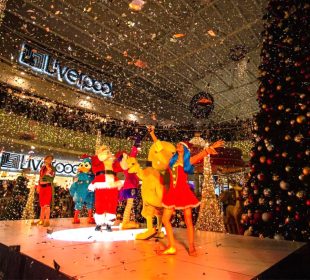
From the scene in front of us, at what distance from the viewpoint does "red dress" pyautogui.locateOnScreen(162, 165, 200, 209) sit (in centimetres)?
285

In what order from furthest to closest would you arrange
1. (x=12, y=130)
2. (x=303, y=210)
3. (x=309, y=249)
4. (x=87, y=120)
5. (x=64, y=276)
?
1. (x=12, y=130)
2. (x=87, y=120)
3. (x=303, y=210)
4. (x=309, y=249)
5. (x=64, y=276)

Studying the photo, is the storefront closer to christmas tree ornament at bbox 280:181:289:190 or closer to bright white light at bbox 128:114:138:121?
bright white light at bbox 128:114:138:121

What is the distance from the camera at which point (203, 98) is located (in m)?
7.78

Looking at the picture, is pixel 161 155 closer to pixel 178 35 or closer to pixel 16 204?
pixel 178 35

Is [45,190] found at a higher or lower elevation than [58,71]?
lower

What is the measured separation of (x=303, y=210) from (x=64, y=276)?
2.85 meters

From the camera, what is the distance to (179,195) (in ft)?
9.49

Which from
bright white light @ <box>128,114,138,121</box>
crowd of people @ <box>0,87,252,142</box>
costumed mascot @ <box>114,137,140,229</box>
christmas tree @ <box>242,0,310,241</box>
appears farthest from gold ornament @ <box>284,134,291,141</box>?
bright white light @ <box>128,114,138,121</box>

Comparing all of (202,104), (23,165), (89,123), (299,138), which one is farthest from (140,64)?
(23,165)

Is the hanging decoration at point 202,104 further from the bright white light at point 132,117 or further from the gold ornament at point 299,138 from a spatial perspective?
the bright white light at point 132,117

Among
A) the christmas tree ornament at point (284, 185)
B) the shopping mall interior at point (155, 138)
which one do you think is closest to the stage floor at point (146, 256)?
the shopping mall interior at point (155, 138)

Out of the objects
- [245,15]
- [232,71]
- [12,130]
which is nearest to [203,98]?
[245,15]

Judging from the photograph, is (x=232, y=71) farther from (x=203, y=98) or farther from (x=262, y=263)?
(x=262, y=263)

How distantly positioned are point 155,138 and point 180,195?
2.79 feet
